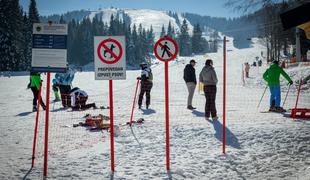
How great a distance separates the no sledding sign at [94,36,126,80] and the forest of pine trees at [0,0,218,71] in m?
60.7

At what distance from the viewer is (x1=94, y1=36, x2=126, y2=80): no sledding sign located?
251 inches

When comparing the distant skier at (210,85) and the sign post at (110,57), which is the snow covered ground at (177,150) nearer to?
the distant skier at (210,85)

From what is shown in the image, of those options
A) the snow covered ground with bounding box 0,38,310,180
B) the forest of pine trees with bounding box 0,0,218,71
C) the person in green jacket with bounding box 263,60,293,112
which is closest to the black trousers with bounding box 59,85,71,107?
the snow covered ground with bounding box 0,38,310,180

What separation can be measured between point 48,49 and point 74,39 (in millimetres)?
112982

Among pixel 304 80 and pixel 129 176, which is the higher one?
pixel 304 80

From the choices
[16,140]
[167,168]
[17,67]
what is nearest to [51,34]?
[167,168]

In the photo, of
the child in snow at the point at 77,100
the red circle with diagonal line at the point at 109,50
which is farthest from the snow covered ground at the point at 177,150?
the child in snow at the point at 77,100

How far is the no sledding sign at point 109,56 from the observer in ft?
20.9

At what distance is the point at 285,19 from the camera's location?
20.1 ft

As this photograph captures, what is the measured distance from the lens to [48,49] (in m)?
6.20

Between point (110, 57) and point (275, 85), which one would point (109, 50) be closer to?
point (110, 57)

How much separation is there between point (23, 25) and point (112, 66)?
69273 millimetres

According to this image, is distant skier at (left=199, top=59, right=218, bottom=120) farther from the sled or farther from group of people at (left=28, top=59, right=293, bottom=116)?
the sled

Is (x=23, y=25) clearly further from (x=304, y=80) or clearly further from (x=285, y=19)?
(x=285, y=19)
